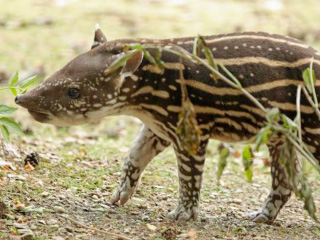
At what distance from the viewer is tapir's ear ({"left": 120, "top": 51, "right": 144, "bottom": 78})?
5496 millimetres

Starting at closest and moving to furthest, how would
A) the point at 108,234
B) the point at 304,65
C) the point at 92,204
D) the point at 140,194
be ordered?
the point at 108,234 < the point at 304,65 < the point at 92,204 < the point at 140,194

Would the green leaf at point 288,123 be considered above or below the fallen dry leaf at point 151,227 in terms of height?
above

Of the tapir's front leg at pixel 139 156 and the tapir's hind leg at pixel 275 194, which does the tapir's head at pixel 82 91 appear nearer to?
the tapir's front leg at pixel 139 156

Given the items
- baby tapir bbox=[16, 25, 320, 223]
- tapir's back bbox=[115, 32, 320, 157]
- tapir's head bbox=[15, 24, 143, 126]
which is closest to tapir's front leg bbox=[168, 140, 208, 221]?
baby tapir bbox=[16, 25, 320, 223]

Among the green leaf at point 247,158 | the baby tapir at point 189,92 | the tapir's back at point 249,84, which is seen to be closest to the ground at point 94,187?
the baby tapir at point 189,92

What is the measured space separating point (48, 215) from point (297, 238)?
187 cm

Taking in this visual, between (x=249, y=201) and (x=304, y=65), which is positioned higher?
(x=304, y=65)

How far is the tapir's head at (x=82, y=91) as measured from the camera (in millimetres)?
5629

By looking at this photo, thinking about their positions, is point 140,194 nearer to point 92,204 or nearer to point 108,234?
point 92,204

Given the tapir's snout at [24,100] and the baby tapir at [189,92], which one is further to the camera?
the tapir's snout at [24,100]

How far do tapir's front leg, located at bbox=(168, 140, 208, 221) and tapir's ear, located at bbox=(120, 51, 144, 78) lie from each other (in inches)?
27.4

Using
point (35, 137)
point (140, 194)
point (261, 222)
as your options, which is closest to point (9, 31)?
point (35, 137)

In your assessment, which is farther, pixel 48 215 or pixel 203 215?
pixel 203 215

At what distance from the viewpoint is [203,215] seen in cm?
600
